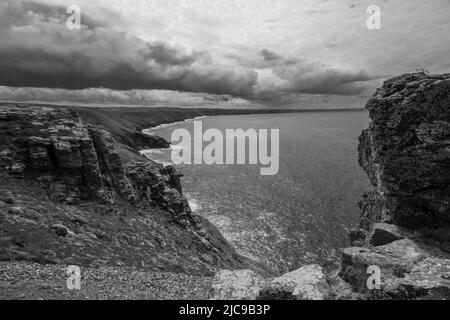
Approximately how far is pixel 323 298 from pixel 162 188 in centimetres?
3084

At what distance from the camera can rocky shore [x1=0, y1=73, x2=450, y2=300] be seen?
1686cm

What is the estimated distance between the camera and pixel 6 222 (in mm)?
24922

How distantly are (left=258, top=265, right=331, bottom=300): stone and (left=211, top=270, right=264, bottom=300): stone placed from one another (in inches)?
31.4

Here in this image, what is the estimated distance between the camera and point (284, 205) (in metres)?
77.1

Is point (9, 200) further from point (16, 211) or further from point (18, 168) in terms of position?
point (18, 168)

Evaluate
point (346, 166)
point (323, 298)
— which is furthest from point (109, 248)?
point (346, 166)

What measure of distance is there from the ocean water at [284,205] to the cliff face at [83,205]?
15.0 meters

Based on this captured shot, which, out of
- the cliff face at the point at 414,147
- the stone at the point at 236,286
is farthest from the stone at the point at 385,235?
the stone at the point at 236,286

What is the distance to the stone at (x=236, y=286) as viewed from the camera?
16.3m

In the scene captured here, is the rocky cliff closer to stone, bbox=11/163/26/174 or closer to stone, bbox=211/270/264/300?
stone, bbox=211/270/264/300

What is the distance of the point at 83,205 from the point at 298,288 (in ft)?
85.6

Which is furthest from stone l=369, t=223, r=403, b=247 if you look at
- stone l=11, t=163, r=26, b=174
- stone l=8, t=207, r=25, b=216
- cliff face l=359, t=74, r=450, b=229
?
stone l=11, t=163, r=26, b=174
